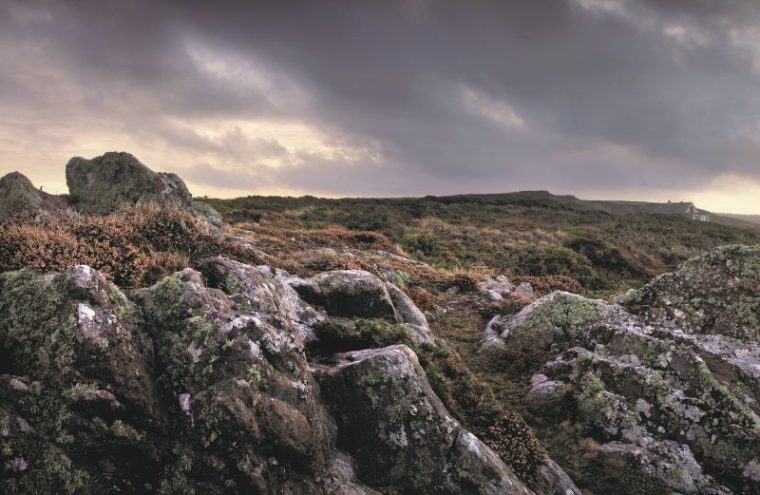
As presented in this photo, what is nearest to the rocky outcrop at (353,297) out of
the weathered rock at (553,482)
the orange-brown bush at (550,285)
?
the weathered rock at (553,482)

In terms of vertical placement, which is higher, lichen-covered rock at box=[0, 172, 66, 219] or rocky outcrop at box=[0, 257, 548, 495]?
lichen-covered rock at box=[0, 172, 66, 219]

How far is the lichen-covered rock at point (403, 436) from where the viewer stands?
→ 605 cm

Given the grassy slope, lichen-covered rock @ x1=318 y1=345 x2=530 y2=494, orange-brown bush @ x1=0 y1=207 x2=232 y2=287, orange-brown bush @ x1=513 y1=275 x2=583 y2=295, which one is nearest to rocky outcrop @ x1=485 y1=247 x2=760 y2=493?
lichen-covered rock @ x1=318 y1=345 x2=530 y2=494

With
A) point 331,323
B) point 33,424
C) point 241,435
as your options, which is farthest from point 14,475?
point 331,323

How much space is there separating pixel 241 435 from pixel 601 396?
6.25 m

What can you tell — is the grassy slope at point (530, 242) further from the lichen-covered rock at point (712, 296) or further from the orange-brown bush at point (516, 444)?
the orange-brown bush at point (516, 444)

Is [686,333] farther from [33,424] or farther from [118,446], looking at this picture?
[33,424]

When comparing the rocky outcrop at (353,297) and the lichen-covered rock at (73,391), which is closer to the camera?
the lichen-covered rock at (73,391)

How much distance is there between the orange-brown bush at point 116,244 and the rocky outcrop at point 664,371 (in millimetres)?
6863

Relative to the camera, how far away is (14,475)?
14.3 ft

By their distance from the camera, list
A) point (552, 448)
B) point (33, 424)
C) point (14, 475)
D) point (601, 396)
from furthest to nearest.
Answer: point (601, 396) → point (552, 448) → point (33, 424) → point (14, 475)

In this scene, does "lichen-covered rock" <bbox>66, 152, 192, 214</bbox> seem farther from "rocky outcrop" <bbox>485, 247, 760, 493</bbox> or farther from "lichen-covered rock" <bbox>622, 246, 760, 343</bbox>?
"lichen-covered rock" <bbox>622, 246, 760, 343</bbox>

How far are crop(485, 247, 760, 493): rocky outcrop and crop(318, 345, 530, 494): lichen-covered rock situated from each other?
2.65m

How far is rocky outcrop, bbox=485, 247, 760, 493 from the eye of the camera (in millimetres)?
7434
